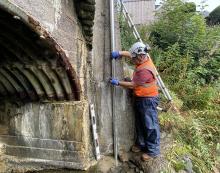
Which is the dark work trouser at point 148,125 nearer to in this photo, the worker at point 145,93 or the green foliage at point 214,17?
the worker at point 145,93

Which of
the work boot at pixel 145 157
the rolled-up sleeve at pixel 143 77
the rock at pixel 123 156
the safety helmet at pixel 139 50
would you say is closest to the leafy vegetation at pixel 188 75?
the work boot at pixel 145 157

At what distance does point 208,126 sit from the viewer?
7023 millimetres

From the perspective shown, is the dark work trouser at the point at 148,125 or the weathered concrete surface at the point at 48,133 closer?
the weathered concrete surface at the point at 48,133

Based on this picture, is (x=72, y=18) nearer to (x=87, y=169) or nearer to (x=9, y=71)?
(x=9, y=71)

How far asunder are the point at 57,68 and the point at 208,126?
360cm

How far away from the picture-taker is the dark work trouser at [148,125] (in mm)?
5641

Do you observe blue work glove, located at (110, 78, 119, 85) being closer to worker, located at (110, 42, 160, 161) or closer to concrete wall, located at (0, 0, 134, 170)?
worker, located at (110, 42, 160, 161)

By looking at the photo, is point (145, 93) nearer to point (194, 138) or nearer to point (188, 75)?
point (194, 138)

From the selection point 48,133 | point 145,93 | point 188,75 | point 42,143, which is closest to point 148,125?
point 145,93

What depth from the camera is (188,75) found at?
7.90 m

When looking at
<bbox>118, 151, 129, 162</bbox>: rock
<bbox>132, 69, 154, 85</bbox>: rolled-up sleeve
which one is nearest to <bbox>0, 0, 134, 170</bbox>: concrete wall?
<bbox>118, 151, 129, 162</bbox>: rock

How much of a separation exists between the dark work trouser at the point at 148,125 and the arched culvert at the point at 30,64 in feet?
3.70

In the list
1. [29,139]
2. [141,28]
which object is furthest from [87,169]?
[141,28]

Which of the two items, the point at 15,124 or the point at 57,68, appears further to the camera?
the point at 15,124
